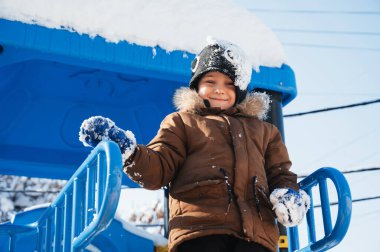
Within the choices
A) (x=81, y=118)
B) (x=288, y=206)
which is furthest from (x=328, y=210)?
(x=81, y=118)

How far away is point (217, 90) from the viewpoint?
2.23 metres

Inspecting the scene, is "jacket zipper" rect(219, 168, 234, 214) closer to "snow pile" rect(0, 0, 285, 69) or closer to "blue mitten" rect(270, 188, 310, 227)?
"blue mitten" rect(270, 188, 310, 227)

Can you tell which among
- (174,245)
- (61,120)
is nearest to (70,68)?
(61,120)

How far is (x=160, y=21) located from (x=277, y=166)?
1299 millimetres

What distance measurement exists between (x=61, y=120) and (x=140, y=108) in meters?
0.57

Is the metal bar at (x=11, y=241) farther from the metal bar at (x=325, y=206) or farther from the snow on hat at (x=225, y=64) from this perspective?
the metal bar at (x=325, y=206)

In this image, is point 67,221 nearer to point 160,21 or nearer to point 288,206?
point 288,206

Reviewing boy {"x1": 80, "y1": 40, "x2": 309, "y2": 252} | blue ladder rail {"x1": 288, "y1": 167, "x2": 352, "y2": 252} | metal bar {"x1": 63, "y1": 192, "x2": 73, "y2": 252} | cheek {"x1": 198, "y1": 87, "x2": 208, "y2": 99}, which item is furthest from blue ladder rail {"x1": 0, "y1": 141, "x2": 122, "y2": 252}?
blue ladder rail {"x1": 288, "y1": 167, "x2": 352, "y2": 252}

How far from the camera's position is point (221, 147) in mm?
2025

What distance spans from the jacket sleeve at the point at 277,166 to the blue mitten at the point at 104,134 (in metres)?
0.64

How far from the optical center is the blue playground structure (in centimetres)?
193

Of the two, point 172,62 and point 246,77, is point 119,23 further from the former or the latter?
point 246,77

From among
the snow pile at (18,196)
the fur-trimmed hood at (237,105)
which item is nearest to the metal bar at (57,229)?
the fur-trimmed hood at (237,105)

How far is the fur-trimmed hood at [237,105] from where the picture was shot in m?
2.21
